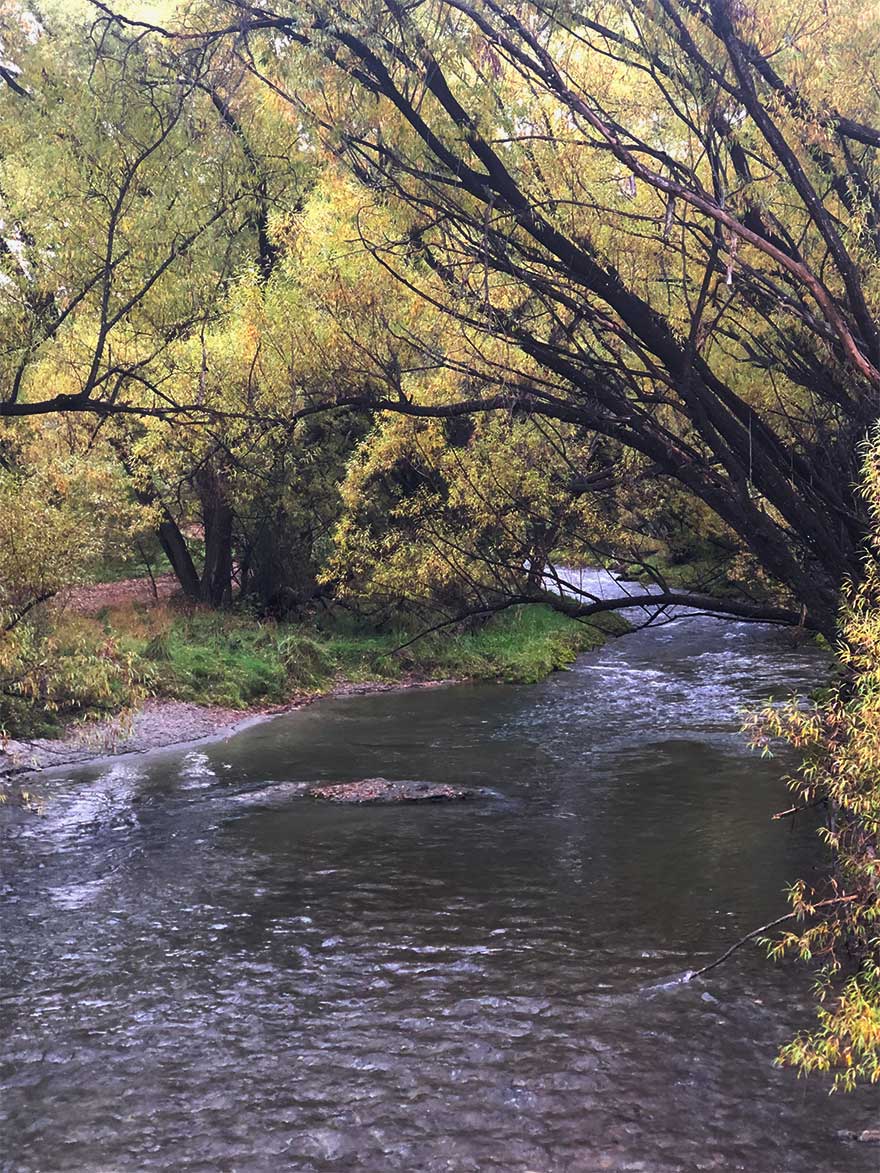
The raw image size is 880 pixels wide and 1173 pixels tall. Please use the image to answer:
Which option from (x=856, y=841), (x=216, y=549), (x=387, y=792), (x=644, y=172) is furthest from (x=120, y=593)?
(x=856, y=841)

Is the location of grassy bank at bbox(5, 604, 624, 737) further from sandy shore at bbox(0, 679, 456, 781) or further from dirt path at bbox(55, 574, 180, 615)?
dirt path at bbox(55, 574, 180, 615)

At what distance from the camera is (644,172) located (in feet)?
29.6

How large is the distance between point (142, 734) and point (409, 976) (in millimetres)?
11132

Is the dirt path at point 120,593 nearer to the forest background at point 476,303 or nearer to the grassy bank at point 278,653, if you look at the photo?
the grassy bank at point 278,653

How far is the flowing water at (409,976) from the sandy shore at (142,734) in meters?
0.74

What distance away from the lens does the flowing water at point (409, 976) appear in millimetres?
6992

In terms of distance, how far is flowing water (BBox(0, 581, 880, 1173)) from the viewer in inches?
275

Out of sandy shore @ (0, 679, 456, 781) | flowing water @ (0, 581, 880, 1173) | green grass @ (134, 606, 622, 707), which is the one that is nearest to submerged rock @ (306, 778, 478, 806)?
flowing water @ (0, 581, 880, 1173)

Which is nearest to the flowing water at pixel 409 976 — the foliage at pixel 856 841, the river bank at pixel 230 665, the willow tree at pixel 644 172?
the foliage at pixel 856 841

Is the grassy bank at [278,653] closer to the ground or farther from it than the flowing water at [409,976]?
farther from it

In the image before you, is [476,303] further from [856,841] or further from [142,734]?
[142,734]

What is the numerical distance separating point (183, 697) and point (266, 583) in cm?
698

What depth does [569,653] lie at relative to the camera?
2877 centimetres

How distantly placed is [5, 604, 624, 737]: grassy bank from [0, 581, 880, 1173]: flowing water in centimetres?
448
